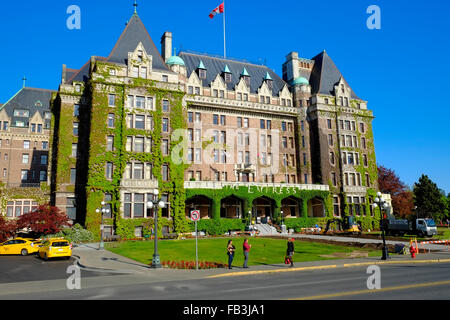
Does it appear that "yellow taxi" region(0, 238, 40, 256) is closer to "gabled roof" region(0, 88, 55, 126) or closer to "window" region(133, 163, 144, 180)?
"window" region(133, 163, 144, 180)

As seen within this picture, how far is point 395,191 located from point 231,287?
75.4m

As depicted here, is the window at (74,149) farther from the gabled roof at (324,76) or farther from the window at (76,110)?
the gabled roof at (324,76)

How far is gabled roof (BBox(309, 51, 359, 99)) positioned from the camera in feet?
214

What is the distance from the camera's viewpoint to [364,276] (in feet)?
54.4

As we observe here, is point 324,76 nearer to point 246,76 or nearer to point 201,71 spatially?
point 246,76

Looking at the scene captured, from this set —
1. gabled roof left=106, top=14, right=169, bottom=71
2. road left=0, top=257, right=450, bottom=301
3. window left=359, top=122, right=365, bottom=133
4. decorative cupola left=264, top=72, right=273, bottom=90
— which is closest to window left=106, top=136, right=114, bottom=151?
gabled roof left=106, top=14, right=169, bottom=71

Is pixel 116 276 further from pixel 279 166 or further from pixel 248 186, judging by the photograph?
pixel 279 166

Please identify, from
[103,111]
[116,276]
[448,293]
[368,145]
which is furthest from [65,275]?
[368,145]

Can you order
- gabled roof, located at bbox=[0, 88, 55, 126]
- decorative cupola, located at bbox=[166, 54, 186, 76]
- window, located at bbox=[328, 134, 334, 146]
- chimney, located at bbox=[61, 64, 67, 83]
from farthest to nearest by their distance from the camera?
gabled roof, located at bbox=[0, 88, 55, 126] < window, located at bbox=[328, 134, 334, 146] < decorative cupola, located at bbox=[166, 54, 186, 76] < chimney, located at bbox=[61, 64, 67, 83]

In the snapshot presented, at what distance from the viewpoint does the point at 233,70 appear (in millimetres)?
64750

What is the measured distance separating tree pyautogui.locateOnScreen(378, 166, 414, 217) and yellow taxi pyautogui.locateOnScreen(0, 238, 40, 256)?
70837 mm

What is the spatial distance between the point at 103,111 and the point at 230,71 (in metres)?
26.7

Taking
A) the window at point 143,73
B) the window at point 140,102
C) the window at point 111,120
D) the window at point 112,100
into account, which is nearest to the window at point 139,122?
the window at point 140,102

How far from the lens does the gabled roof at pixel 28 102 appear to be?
71787 mm
